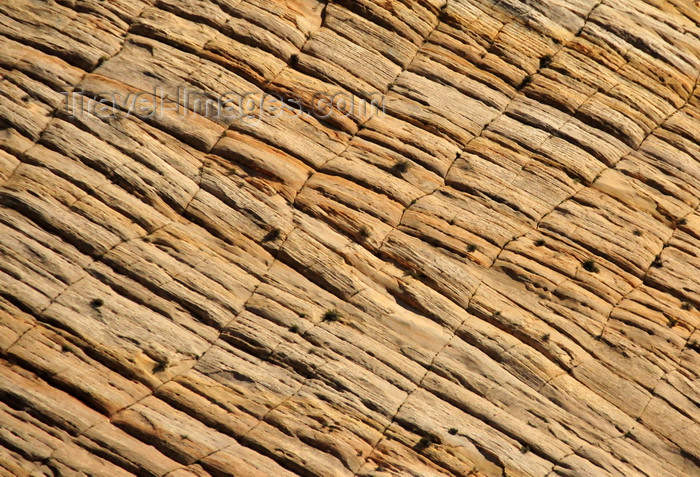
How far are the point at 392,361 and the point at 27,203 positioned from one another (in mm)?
12032

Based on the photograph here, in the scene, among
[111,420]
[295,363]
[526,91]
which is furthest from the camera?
[526,91]

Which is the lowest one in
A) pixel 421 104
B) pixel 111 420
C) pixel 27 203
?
pixel 111 420

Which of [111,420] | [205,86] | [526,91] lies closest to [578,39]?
[526,91]

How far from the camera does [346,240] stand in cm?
2592

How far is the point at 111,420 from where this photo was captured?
21172 mm

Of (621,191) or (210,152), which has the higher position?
(621,191)

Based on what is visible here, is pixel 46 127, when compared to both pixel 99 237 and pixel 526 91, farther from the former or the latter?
pixel 526 91

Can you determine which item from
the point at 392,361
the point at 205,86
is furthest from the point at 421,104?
the point at 392,361

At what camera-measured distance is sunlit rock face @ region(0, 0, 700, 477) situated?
22.0 meters

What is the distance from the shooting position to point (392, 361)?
23.8m

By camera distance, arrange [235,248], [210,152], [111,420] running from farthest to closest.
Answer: [210,152]
[235,248]
[111,420]

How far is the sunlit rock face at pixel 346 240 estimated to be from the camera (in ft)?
72.3

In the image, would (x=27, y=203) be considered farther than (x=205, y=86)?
No

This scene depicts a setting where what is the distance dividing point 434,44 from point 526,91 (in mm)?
4084
